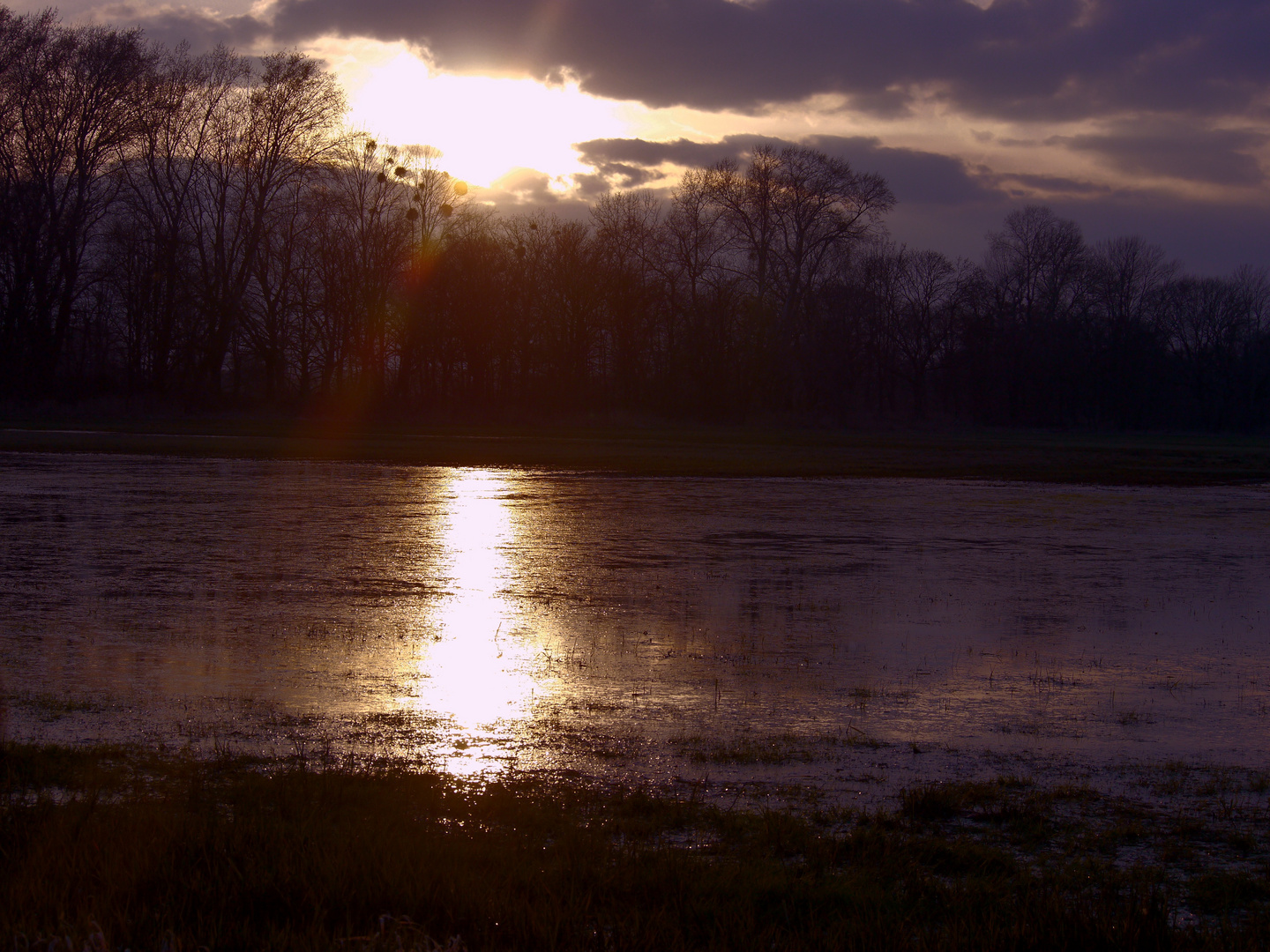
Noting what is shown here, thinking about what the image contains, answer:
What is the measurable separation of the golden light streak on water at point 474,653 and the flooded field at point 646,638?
0.04 metres

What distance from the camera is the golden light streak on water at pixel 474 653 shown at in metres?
7.32

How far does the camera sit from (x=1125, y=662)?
965 centimetres

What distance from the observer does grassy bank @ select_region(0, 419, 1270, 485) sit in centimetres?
3241

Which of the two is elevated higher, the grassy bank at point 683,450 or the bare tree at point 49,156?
the bare tree at point 49,156

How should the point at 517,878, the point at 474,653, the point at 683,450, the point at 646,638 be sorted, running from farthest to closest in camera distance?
the point at 683,450 → the point at 646,638 → the point at 474,653 → the point at 517,878

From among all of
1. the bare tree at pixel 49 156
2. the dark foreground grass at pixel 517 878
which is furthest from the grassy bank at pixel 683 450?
the dark foreground grass at pixel 517 878

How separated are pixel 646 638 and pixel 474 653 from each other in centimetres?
160

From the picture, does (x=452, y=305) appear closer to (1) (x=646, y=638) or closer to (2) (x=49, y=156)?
(2) (x=49, y=156)

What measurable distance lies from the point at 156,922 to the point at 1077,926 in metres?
3.16

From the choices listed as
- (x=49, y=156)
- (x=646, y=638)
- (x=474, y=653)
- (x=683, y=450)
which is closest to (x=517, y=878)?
(x=474, y=653)

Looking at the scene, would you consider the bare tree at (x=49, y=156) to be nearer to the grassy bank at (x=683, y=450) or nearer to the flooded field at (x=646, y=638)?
the grassy bank at (x=683, y=450)

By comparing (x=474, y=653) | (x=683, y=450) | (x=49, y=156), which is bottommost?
(x=474, y=653)

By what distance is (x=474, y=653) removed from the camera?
9.57m

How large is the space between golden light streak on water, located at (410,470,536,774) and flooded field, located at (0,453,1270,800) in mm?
41
